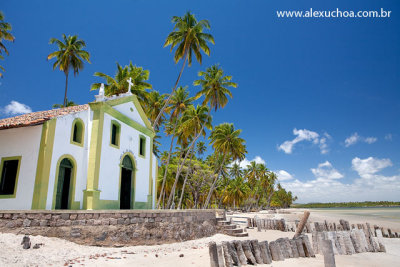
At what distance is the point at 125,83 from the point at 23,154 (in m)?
15.3

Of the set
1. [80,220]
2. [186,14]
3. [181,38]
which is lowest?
[80,220]

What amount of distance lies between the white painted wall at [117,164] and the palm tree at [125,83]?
32.3 ft

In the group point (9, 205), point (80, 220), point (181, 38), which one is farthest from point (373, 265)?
point (181, 38)

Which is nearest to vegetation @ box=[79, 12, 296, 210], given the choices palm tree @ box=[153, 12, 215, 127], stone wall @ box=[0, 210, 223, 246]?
palm tree @ box=[153, 12, 215, 127]

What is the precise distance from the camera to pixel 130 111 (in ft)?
56.1

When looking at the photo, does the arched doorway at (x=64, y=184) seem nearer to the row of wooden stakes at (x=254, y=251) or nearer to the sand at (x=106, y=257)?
the sand at (x=106, y=257)

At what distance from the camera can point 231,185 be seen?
67.3 metres

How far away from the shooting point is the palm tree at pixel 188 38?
24641 mm

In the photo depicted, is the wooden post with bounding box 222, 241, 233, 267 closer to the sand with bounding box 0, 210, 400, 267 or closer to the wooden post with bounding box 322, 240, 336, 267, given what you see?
the sand with bounding box 0, 210, 400, 267

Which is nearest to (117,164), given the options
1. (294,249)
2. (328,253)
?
(294,249)

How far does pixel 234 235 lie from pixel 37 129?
12.1 m

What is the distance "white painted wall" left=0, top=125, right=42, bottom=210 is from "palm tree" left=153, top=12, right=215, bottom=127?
A: 13850 millimetres

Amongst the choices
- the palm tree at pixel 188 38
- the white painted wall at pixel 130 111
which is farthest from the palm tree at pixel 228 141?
the white painted wall at pixel 130 111

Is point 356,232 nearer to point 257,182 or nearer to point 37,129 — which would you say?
point 37,129
